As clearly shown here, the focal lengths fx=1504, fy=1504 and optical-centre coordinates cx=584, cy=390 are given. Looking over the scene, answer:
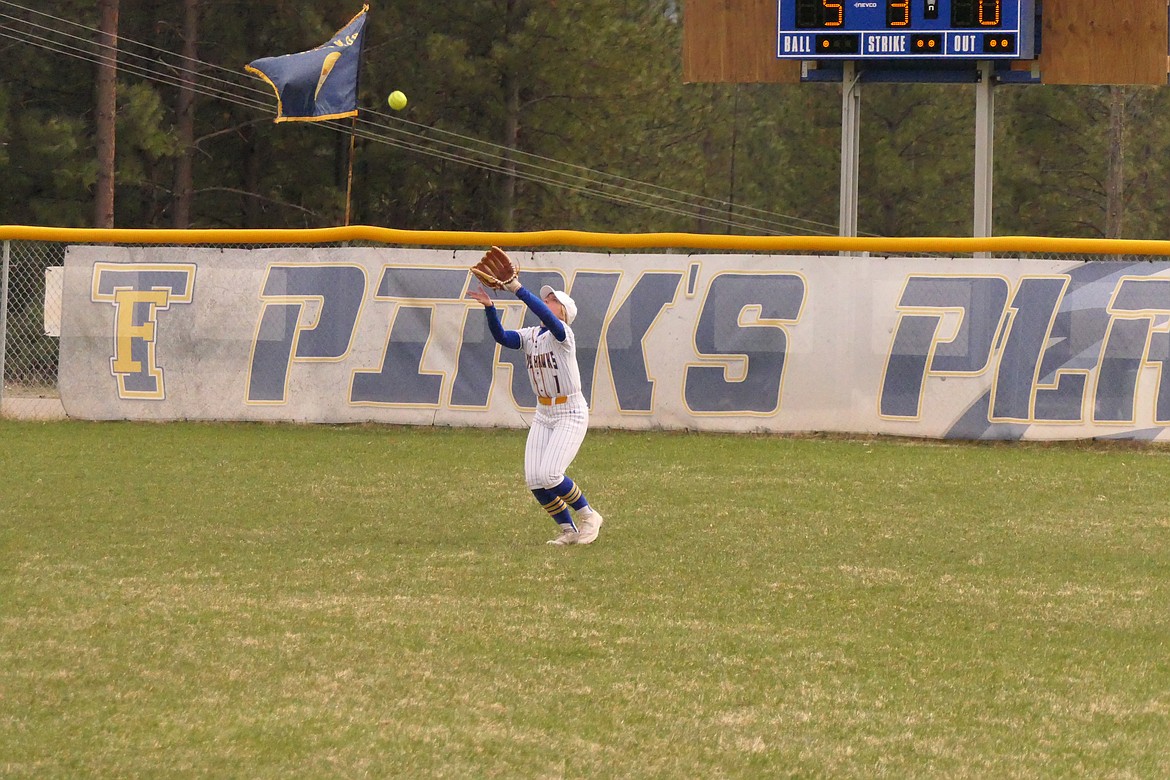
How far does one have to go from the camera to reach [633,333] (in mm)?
15648

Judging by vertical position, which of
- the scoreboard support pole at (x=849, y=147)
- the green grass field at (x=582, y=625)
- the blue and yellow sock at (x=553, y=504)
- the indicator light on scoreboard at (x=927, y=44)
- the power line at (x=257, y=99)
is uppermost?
the power line at (x=257, y=99)

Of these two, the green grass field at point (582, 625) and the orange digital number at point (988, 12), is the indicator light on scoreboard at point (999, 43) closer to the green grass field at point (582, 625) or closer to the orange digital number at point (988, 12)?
the orange digital number at point (988, 12)

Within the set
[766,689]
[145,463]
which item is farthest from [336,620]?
[145,463]

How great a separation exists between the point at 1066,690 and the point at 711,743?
165 centimetres

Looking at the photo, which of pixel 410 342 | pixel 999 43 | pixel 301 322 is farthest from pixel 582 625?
pixel 999 43

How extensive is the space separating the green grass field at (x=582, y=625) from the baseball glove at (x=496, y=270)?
1620 mm

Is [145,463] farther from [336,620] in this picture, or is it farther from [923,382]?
[923,382]

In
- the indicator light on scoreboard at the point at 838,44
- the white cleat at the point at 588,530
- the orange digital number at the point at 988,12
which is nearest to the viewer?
the white cleat at the point at 588,530

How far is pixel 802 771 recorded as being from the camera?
4977 millimetres

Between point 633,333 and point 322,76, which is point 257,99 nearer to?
point 322,76

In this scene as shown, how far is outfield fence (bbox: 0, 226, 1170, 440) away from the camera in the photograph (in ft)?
49.4

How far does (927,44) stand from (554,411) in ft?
31.4

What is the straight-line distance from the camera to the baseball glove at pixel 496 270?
902 cm

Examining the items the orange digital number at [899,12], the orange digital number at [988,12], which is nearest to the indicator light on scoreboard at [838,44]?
the orange digital number at [899,12]
